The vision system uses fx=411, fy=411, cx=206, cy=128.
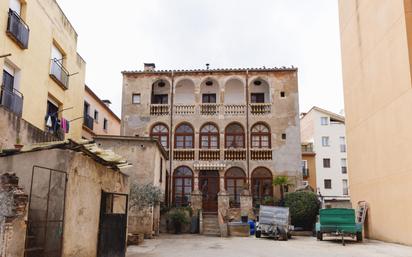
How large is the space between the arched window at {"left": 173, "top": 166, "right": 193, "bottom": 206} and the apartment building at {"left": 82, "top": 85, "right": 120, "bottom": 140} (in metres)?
6.67

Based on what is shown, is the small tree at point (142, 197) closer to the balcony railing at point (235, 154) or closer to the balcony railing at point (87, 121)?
the balcony railing at point (87, 121)

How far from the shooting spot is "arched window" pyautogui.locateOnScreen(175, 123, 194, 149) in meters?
31.0

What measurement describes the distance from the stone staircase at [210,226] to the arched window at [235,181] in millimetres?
3233

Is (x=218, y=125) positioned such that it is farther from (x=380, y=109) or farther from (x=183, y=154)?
(x=380, y=109)

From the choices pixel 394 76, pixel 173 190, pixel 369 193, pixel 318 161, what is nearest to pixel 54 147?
pixel 394 76

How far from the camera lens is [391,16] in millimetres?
17750

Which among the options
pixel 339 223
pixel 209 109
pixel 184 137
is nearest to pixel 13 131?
pixel 339 223

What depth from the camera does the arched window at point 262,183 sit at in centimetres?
2955

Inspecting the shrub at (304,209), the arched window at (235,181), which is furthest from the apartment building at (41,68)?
the shrub at (304,209)

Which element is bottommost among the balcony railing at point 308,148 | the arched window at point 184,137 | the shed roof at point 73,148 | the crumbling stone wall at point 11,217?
the crumbling stone wall at point 11,217

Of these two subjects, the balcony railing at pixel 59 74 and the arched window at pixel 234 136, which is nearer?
the balcony railing at pixel 59 74

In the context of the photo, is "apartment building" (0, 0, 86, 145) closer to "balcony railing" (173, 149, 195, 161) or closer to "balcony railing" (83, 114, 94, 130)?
"balcony railing" (83, 114, 94, 130)

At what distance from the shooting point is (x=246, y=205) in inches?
1052

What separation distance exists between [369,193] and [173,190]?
46.3ft
